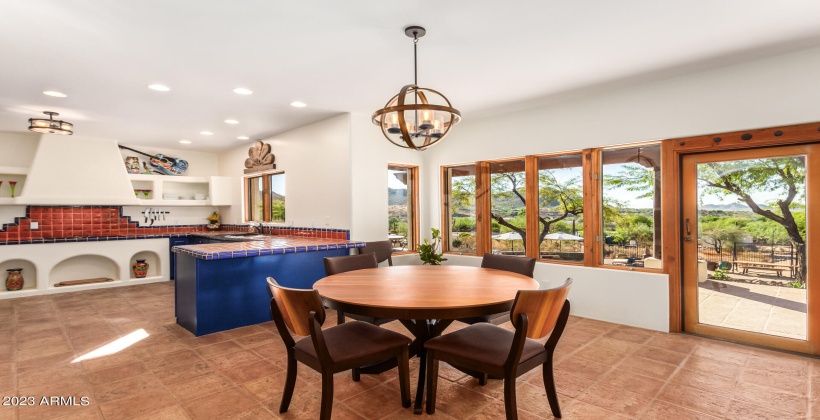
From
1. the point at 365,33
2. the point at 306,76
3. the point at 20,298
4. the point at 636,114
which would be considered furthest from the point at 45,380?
the point at 636,114

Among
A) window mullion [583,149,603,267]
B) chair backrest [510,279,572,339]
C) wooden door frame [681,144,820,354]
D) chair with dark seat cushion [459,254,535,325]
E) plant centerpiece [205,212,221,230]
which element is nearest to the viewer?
chair backrest [510,279,572,339]

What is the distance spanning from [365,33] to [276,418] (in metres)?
2.42

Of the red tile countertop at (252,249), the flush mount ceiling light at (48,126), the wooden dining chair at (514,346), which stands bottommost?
the wooden dining chair at (514,346)

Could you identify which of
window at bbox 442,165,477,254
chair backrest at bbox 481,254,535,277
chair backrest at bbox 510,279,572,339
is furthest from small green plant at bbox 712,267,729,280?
window at bbox 442,165,477,254

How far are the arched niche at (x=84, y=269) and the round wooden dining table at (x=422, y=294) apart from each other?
5.62 m

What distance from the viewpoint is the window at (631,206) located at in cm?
385

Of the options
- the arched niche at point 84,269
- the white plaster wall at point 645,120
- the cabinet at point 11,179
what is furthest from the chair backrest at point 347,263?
the cabinet at point 11,179

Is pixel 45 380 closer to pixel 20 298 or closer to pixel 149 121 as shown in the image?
pixel 149 121

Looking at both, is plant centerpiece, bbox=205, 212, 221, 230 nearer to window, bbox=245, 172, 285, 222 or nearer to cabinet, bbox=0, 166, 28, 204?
window, bbox=245, 172, 285, 222

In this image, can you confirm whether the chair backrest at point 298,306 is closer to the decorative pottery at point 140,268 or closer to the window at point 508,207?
the window at point 508,207

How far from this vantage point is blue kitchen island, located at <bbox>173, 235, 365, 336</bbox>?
3.66 metres

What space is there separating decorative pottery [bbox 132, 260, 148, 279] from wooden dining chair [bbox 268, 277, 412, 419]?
5401 millimetres

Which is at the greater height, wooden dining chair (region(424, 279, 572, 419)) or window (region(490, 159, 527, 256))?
window (region(490, 159, 527, 256))

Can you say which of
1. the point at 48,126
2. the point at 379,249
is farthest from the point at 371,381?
the point at 48,126
